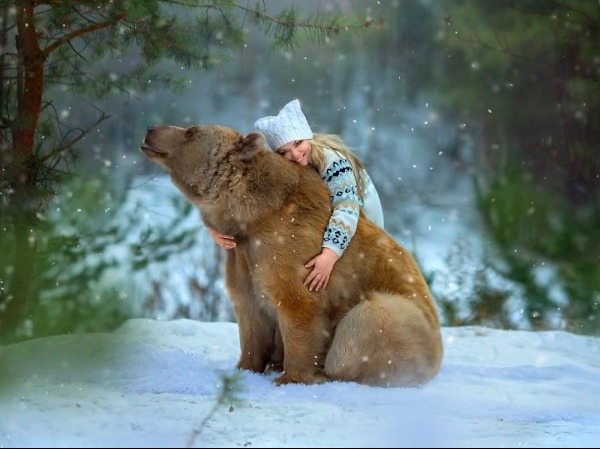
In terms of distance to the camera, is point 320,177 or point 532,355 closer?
point 320,177

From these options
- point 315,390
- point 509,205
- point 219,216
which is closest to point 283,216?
point 219,216

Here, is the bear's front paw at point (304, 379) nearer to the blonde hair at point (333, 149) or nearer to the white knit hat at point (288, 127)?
the blonde hair at point (333, 149)

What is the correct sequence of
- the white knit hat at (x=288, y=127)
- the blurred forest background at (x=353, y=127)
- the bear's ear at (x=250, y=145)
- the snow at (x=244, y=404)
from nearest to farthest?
the snow at (x=244, y=404)
the bear's ear at (x=250, y=145)
the white knit hat at (x=288, y=127)
the blurred forest background at (x=353, y=127)

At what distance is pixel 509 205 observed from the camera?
6.52 metres

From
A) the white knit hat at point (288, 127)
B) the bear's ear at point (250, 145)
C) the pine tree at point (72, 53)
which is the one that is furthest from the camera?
the pine tree at point (72, 53)

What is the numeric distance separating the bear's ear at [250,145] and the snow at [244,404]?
892mm

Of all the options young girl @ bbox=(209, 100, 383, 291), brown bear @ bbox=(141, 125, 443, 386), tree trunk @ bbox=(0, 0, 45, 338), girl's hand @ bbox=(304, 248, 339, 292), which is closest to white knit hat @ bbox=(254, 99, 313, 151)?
young girl @ bbox=(209, 100, 383, 291)

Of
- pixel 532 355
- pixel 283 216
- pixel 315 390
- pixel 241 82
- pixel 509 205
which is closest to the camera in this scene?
pixel 315 390

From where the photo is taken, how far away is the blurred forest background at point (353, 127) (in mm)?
4164

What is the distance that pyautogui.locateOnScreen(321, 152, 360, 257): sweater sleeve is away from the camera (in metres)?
3.31

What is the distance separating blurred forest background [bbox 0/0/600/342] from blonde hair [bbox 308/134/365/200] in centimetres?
78

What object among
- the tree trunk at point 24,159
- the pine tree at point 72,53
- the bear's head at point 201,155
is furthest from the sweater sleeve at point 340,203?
the tree trunk at point 24,159

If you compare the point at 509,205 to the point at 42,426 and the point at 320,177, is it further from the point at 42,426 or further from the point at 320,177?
the point at 42,426

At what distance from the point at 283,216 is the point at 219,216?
0.29 metres
